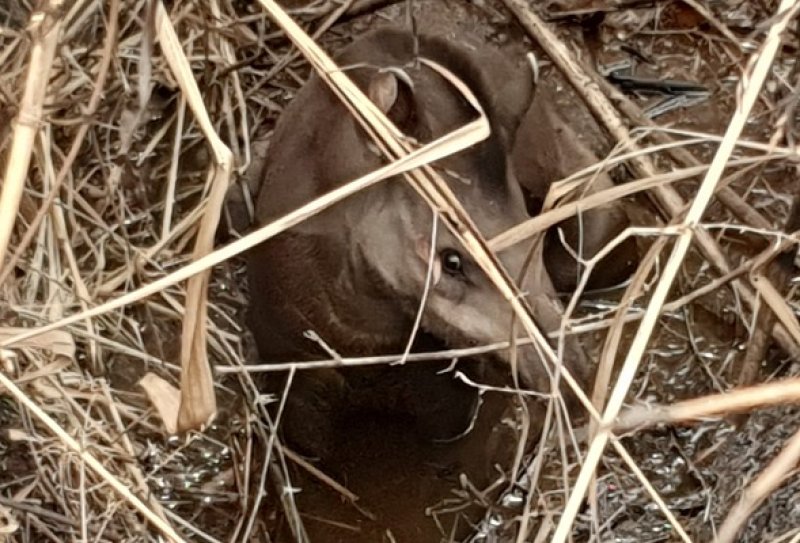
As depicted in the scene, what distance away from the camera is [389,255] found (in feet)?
5.12

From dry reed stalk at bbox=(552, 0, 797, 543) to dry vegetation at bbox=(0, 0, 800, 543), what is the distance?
10 cm

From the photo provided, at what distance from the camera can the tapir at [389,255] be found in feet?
5.02

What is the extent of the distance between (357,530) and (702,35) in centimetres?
91

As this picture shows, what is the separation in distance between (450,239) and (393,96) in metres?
0.17

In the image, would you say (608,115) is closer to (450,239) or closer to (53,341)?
(450,239)

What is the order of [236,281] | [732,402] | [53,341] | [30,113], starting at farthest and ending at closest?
1. [236,281]
2. [53,341]
3. [30,113]
4. [732,402]

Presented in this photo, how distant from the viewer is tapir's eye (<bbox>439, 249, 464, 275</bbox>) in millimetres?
1517

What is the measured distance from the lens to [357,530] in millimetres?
1837

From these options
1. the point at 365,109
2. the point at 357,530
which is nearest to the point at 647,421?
the point at 365,109

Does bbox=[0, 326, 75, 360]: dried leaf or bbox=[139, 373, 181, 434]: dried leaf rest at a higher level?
bbox=[0, 326, 75, 360]: dried leaf

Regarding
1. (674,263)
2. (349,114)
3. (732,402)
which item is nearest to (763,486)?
(732,402)

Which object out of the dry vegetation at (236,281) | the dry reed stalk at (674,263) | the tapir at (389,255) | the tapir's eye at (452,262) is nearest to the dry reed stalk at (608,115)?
the dry vegetation at (236,281)

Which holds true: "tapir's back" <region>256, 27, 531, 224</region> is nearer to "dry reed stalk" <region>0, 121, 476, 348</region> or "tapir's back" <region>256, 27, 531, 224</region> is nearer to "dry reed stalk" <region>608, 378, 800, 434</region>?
"dry reed stalk" <region>0, 121, 476, 348</region>

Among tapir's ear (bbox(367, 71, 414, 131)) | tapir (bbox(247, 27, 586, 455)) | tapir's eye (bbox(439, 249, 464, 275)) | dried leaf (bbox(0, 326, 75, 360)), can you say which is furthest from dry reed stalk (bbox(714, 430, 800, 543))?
dried leaf (bbox(0, 326, 75, 360))
